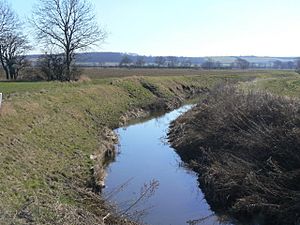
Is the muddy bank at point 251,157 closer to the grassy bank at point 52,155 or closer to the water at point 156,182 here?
the water at point 156,182

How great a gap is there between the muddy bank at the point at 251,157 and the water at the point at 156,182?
59 cm

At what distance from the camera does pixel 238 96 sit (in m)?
24.2

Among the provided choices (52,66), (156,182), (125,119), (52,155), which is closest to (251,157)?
(156,182)

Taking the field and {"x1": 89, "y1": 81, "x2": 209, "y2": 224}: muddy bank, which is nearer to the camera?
the field

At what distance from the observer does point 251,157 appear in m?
17.1

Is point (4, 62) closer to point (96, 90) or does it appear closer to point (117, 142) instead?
point (96, 90)

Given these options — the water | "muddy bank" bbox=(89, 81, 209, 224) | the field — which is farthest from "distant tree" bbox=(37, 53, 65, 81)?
the water

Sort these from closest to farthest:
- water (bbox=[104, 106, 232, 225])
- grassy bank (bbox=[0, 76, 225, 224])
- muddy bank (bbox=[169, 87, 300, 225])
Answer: grassy bank (bbox=[0, 76, 225, 224]) < muddy bank (bbox=[169, 87, 300, 225]) < water (bbox=[104, 106, 232, 225])

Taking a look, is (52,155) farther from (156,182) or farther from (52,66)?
(52,66)

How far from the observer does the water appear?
15.6 m

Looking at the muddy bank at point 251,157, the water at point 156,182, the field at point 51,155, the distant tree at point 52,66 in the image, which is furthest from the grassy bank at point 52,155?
the distant tree at point 52,66

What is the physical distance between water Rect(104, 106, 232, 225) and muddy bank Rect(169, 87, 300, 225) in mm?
593

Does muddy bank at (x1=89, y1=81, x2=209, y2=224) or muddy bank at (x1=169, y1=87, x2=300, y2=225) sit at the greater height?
muddy bank at (x1=169, y1=87, x2=300, y2=225)

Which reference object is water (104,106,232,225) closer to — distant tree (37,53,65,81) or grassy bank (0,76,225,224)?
grassy bank (0,76,225,224)
